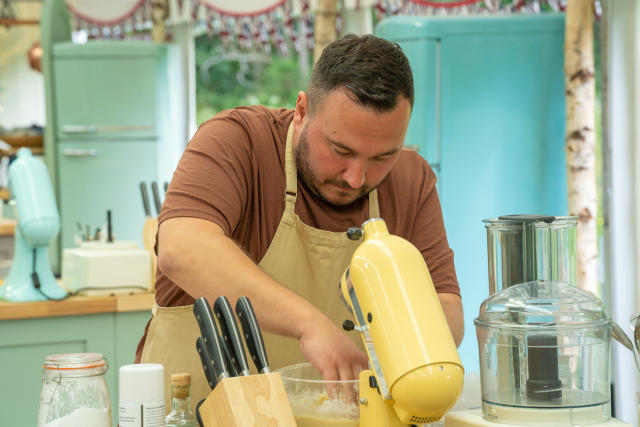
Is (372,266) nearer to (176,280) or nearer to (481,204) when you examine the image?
(176,280)

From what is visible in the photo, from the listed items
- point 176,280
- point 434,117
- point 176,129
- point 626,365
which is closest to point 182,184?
point 176,280

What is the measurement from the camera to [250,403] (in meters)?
0.92

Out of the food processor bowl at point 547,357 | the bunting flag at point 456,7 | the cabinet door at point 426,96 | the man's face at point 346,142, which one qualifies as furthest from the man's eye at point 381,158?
the bunting flag at point 456,7

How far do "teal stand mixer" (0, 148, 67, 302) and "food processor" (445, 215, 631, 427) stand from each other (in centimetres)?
179

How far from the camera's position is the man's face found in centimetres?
136

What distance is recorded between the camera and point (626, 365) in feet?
10.5

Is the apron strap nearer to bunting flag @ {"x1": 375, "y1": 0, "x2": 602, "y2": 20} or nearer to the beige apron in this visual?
the beige apron

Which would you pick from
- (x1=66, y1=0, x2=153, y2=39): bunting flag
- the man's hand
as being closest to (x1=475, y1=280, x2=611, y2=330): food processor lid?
the man's hand

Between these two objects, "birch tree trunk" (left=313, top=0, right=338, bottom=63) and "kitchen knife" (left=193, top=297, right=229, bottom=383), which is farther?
"birch tree trunk" (left=313, top=0, right=338, bottom=63)

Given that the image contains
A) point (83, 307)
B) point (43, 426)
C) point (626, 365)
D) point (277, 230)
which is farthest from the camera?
point (626, 365)

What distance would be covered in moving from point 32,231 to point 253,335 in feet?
5.77

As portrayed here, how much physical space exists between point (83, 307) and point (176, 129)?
2.74 meters

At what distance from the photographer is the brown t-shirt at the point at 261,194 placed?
58.1 inches

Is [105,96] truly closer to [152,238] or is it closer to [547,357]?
[152,238]
